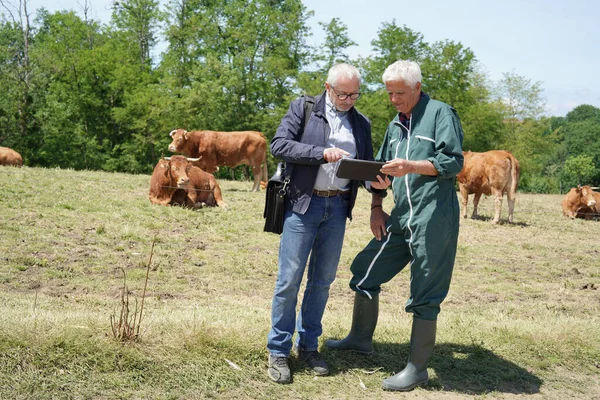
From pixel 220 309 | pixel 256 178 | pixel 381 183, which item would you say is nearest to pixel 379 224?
pixel 381 183

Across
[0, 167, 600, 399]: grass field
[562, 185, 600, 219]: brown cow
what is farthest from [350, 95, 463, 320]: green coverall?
[562, 185, 600, 219]: brown cow

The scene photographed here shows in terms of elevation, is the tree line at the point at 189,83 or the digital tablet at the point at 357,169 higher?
the tree line at the point at 189,83

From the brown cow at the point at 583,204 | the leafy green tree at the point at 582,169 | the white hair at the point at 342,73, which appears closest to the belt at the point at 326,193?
the white hair at the point at 342,73

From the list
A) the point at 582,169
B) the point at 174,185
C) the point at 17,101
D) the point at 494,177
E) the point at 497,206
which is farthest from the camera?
the point at 582,169

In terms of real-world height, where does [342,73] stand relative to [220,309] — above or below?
above

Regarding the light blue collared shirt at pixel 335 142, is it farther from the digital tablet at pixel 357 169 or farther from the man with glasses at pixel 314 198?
the digital tablet at pixel 357 169

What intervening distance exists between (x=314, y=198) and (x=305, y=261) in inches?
19.9

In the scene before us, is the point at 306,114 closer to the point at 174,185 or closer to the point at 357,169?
the point at 357,169

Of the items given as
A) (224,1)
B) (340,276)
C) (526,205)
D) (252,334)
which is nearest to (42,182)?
(340,276)

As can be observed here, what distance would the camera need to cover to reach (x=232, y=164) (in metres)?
19.9

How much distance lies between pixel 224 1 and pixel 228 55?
544 centimetres

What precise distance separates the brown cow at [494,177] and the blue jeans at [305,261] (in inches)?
487

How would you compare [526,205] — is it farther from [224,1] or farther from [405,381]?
[224,1]

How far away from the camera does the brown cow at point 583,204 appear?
19.3m
